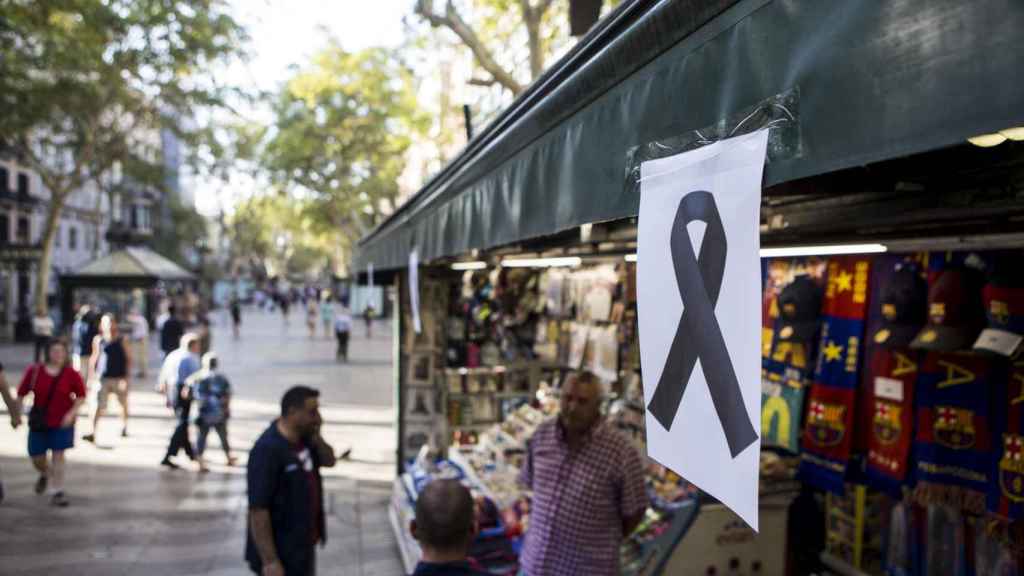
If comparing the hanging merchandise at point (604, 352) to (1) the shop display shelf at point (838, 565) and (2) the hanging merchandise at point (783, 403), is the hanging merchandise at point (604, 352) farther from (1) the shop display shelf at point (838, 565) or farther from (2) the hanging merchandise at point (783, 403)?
(1) the shop display shelf at point (838, 565)

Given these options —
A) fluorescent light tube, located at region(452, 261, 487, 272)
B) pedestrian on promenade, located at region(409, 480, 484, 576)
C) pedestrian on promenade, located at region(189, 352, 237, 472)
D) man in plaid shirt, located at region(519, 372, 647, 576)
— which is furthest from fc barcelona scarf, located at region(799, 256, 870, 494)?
pedestrian on promenade, located at region(189, 352, 237, 472)

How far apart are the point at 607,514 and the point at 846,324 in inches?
66.1

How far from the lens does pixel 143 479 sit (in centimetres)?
903

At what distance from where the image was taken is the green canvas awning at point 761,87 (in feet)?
2.89

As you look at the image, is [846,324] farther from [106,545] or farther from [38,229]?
[38,229]

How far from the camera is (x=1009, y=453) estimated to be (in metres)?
3.23

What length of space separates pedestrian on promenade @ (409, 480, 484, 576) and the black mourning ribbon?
1312mm

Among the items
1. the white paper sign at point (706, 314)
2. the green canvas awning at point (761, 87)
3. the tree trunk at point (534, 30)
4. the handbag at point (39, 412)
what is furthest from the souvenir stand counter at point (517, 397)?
the tree trunk at point (534, 30)

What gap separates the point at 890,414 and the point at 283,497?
3221 millimetres

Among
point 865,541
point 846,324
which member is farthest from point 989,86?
point 865,541

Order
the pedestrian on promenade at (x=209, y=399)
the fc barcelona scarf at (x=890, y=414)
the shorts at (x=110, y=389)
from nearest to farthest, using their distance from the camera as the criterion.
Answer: the fc barcelona scarf at (x=890, y=414) < the pedestrian on promenade at (x=209, y=399) < the shorts at (x=110, y=389)

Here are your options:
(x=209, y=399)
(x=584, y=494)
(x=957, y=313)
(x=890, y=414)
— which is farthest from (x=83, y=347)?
(x=957, y=313)

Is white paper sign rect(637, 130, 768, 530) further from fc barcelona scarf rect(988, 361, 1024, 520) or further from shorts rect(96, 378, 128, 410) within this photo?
shorts rect(96, 378, 128, 410)

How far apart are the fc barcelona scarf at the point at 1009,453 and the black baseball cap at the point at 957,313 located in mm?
232
